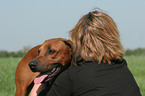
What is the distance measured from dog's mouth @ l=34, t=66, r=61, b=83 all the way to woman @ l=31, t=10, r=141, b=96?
70cm

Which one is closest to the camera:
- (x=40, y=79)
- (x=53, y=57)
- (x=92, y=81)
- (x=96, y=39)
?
(x=92, y=81)

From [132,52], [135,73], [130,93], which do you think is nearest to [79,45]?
[130,93]

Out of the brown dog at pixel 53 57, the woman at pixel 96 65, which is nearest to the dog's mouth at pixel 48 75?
the brown dog at pixel 53 57

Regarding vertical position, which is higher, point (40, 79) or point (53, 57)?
point (53, 57)

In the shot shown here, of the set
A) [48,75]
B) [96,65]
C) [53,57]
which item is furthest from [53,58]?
[96,65]

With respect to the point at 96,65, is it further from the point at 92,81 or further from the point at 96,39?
the point at 96,39

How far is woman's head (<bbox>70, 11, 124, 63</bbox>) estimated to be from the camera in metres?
2.71

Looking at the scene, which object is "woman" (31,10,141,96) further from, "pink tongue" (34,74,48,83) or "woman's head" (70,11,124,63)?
"pink tongue" (34,74,48,83)

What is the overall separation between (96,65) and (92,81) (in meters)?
0.20

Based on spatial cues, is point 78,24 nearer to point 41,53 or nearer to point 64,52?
point 64,52

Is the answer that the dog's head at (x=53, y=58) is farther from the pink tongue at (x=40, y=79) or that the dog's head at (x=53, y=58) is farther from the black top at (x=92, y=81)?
the black top at (x=92, y=81)

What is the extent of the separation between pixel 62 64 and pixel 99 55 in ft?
3.33

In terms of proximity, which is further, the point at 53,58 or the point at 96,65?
the point at 53,58

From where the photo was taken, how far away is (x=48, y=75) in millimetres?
3527
